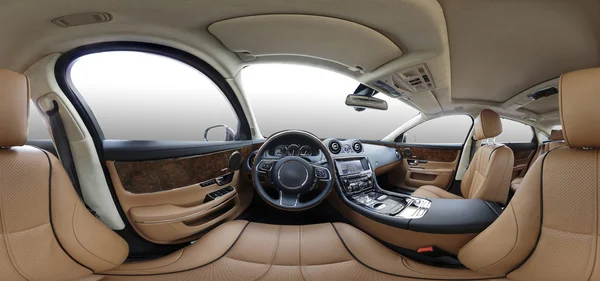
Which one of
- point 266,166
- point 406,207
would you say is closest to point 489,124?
point 406,207

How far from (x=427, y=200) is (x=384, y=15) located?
1339 mm

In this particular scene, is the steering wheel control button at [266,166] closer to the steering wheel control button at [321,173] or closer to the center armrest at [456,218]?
the steering wheel control button at [321,173]

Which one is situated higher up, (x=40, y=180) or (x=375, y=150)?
(x=40, y=180)

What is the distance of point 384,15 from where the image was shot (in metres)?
1.33

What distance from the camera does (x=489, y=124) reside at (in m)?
1.97

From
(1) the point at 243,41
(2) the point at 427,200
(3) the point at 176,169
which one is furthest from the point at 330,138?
(3) the point at 176,169

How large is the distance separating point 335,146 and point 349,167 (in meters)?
0.25

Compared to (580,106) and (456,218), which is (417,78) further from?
(580,106)

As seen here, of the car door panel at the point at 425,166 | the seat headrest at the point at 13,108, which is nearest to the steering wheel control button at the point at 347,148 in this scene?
the car door panel at the point at 425,166

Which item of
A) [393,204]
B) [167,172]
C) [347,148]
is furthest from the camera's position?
[347,148]

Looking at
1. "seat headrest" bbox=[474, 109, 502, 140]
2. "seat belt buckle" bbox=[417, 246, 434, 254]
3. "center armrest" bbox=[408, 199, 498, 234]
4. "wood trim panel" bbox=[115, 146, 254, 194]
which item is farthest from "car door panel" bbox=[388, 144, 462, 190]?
"wood trim panel" bbox=[115, 146, 254, 194]

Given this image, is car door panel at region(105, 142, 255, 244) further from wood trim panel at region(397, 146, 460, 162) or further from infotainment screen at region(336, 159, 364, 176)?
wood trim panel at region(397, 146, 460, 162)

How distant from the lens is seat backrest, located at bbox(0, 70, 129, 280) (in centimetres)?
76

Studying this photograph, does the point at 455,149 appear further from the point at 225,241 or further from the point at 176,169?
the point at 176,169
